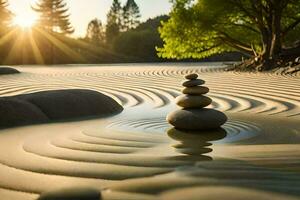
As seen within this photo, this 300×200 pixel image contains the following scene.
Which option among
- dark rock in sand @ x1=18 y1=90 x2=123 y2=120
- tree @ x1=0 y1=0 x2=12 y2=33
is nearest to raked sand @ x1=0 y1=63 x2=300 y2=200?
dark rock in sand @ x1=18 y1=90 x2=123 y2=120

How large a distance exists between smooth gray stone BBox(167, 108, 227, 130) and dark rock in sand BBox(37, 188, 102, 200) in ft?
7.00

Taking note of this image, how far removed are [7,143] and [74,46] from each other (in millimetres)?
39105

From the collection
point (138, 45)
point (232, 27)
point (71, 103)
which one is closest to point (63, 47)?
point (138, 45)

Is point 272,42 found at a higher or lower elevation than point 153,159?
higher

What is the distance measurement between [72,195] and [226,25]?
663 inches

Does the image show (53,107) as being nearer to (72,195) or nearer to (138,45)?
(72,195)

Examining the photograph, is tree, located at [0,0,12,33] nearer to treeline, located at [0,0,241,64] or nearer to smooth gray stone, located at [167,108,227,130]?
treeline, located at [0,0,241,64]

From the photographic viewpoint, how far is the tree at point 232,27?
52.7 ft

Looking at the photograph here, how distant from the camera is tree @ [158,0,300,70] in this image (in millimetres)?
16078

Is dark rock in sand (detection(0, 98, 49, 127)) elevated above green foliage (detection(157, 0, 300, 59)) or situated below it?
below

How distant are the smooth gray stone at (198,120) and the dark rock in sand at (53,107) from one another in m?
1.47

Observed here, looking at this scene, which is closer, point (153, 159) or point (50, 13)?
point (153, 159)

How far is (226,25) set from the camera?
59.3ft

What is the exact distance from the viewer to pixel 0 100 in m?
4.75
